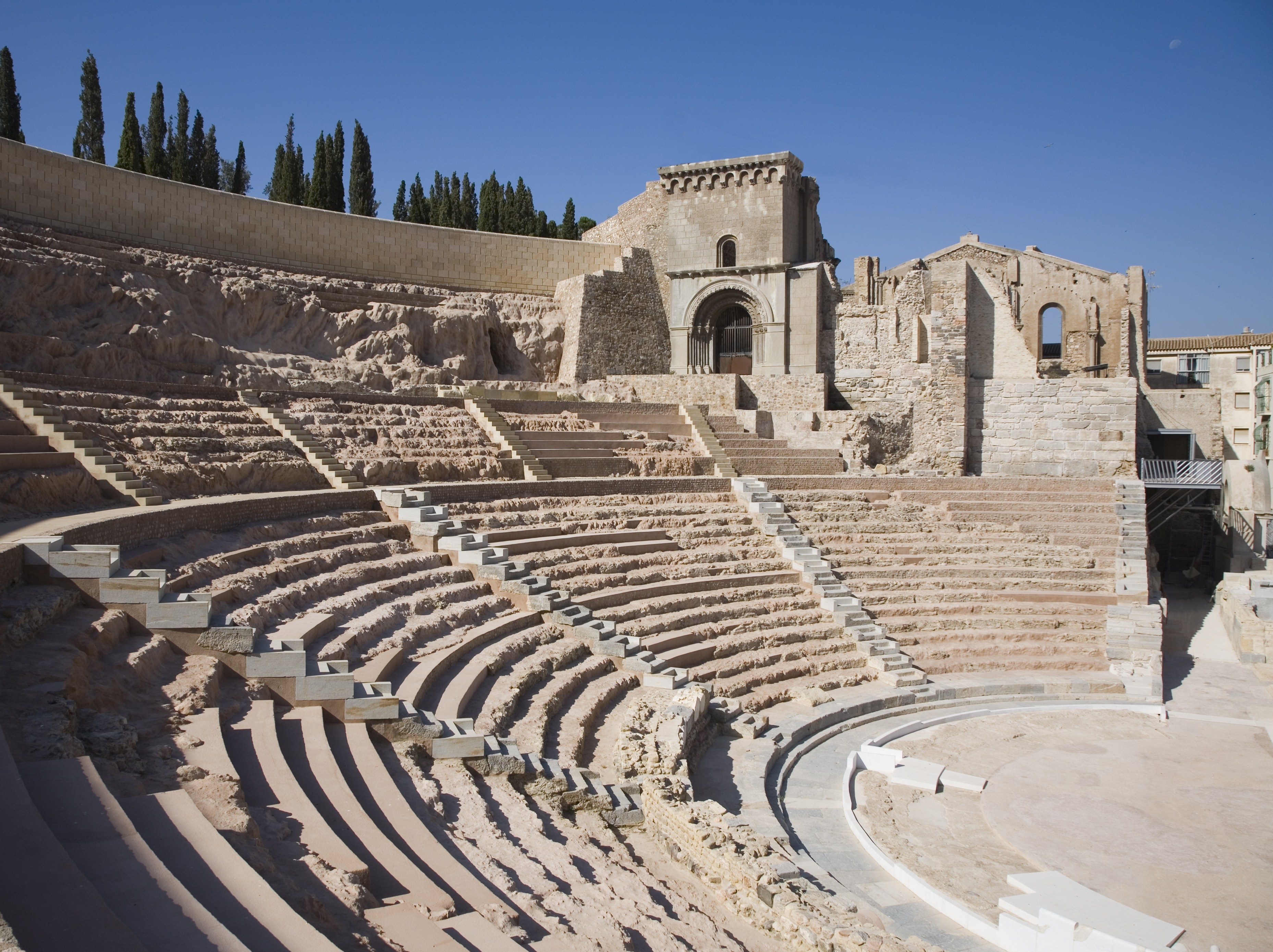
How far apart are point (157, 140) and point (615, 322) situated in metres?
13.6

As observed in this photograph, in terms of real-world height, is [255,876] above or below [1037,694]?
above

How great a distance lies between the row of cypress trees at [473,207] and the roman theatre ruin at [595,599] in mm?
8058

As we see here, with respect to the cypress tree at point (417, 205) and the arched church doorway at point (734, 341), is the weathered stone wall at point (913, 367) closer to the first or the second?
the arched church doorway at point (734, 341)

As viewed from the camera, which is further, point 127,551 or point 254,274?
point 254,274

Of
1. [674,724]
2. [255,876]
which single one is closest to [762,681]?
[674,724]

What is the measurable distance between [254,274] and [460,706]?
15.2 metres

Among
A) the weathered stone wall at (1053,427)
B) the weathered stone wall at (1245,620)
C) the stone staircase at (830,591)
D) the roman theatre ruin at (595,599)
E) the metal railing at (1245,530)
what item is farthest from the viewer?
the metal railing at (1245,530)

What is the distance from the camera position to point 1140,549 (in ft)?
52.1

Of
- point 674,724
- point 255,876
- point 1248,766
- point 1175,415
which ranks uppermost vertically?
point 1175,415

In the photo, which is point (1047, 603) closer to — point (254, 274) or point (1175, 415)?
point (1175, 415)

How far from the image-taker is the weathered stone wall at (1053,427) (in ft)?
65.9

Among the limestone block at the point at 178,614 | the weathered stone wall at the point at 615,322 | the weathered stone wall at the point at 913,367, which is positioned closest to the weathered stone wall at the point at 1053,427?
the weathered stone wall at the point at 913,367

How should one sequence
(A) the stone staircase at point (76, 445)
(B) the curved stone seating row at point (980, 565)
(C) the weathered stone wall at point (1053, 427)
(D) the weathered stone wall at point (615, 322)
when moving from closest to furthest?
1. (A) the stone staircase at point (76, 445)
2. (B) the curved stone seating row at point (980, 565)
3. (C) the weathered stone wall at point (1053, 427)
4. (D) the weathered stone wall at point (615, 322)

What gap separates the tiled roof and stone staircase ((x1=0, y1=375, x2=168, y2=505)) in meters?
29.5
